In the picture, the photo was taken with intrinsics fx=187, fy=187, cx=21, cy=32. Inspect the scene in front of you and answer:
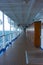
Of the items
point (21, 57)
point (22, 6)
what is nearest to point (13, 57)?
point (21, 57)

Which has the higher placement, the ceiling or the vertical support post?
the ceiling

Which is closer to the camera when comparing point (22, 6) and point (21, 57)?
point (22, 6)

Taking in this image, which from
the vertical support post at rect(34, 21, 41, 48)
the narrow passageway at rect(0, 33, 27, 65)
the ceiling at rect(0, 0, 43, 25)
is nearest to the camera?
the ceiling at rect(0, 0, 43, 25)

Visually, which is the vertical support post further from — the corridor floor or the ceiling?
the ceiling

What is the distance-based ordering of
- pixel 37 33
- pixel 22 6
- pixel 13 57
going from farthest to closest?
pixel 37 33 < pixel 13 57 < pixel 22 6

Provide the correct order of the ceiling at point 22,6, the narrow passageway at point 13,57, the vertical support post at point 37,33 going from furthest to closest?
the vertical support post at point 37,33
the narrow passageway at point 13,57
the ceiling at point 22,6

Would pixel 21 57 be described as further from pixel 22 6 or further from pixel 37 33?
pixel 37 33

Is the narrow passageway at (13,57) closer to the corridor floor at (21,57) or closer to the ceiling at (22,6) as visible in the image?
the corridor floor at (21,57)

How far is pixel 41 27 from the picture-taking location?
12031 millimetres

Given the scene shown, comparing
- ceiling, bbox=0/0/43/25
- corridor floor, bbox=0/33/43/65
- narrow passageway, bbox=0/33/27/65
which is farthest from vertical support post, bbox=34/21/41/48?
ceiling, bbox=0/0/43/25

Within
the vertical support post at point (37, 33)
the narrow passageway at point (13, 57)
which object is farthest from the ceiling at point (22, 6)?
the vertical support post at point (37, 33)

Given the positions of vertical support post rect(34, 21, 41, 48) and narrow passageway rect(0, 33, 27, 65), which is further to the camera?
vertical support post rect(34, 21, 41, 48)

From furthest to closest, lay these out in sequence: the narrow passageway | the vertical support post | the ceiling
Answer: the vertical support post < the narrow passageway < the ceiling

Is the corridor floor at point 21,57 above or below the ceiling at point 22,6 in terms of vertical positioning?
below
